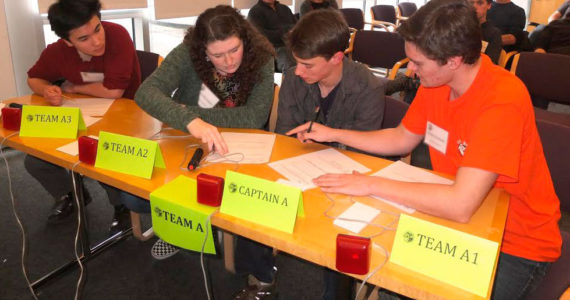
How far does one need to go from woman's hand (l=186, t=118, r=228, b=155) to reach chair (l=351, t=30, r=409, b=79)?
103 inches

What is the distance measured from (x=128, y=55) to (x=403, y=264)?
1.76 meters

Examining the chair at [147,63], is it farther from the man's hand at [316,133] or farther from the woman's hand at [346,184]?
the woman's hand at [346,184]

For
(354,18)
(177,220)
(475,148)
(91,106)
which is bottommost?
(177,220)

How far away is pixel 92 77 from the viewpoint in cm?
215

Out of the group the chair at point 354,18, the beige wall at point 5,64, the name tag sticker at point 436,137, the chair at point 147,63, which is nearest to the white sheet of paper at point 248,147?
the name tag sticker at point 436,137

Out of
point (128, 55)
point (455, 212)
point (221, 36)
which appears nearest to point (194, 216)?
point (455, 212)

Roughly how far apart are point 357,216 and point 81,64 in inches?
65.2

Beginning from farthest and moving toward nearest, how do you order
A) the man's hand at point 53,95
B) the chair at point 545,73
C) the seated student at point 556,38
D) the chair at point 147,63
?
the seated student at point 556,38 < the chair at point 545,73 < the chair at point 147,63 < the man's hand at point 53,95

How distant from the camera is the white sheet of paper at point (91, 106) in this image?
5.95ft

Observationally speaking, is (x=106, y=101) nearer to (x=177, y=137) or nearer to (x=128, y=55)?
(x=128, y=55)

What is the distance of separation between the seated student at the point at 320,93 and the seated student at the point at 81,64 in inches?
33.8

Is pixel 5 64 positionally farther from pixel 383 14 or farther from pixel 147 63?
pixel 383 14

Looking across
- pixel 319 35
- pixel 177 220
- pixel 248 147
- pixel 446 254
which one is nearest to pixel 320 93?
pixel 319 35

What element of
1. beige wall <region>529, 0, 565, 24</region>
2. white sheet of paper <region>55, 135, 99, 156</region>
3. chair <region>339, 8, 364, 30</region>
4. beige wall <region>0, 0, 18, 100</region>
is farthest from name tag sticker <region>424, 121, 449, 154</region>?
beige wall <region>529, 0, 565, 24</region>
